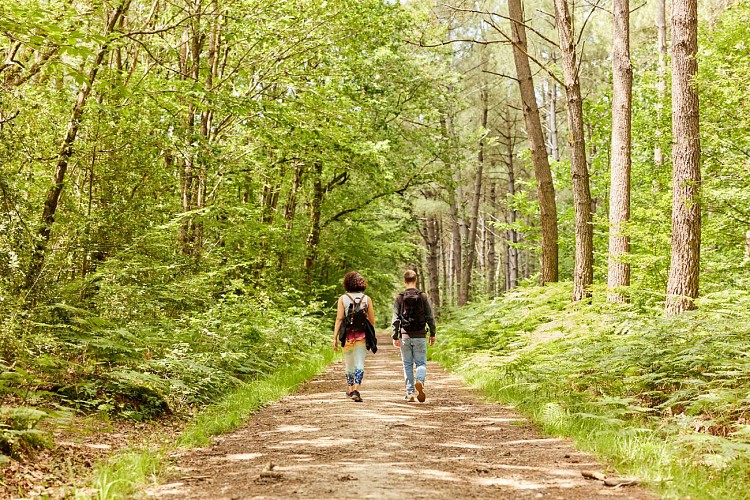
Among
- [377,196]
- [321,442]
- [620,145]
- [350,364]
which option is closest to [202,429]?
[321,442]

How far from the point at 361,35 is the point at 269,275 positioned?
7953mm

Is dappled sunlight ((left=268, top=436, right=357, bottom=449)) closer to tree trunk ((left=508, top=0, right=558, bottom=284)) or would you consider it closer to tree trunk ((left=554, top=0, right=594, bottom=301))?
tree trunk ((left=554, top=0, right=594, bottom=301))

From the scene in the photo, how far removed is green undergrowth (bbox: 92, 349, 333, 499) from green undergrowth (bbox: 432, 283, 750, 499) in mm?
3385

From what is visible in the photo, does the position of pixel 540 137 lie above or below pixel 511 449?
above

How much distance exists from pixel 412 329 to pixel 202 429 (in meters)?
3.57

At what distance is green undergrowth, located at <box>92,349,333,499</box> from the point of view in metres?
4.35

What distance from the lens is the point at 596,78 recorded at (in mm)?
28953

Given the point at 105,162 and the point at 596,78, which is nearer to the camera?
the point at 105,162

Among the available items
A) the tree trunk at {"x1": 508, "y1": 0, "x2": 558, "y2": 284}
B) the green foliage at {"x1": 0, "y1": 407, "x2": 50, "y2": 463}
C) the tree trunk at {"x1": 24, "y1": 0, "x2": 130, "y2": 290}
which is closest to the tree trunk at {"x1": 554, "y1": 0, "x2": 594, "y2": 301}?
the tree trunk at {"x1": 508, "y1": 0, "x2": 558, "y2": 284}

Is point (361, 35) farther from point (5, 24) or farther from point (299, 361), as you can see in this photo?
point (5, 24)

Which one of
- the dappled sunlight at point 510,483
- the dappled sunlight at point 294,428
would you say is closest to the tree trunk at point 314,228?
the dappled sunlight at point 294,428

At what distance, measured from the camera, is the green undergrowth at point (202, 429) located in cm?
435

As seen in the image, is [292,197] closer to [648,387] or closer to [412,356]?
[412,356]

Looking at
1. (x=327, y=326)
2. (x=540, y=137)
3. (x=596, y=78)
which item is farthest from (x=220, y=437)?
(x=596, y=78)
